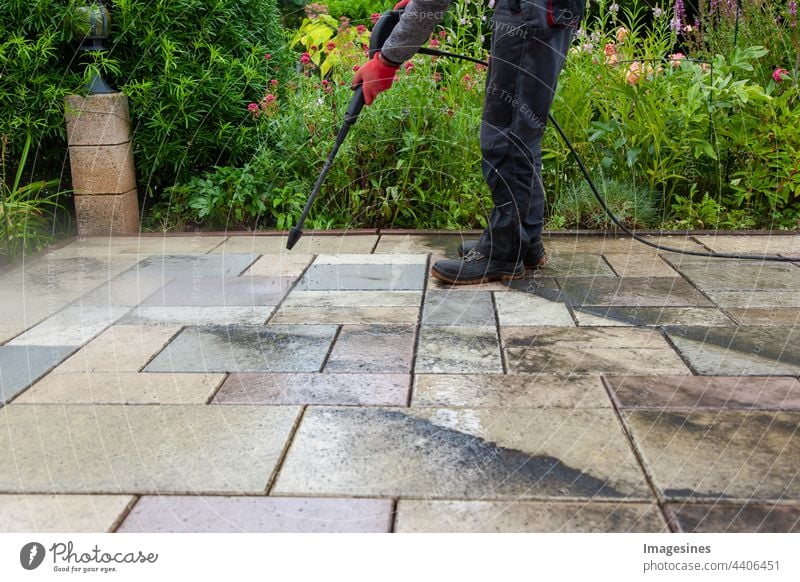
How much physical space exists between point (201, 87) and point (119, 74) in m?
0.45

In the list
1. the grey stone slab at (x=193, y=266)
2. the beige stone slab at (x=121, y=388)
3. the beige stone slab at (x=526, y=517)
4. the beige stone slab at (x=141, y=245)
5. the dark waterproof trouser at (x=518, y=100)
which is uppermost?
the dark waterproof trouser at (x=518, y=100)

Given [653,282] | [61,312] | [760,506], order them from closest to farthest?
[760,506]
[61,312]
[653,282]

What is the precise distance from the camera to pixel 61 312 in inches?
124

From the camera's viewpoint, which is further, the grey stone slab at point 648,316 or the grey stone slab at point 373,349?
the grey stone slab at point 648,316

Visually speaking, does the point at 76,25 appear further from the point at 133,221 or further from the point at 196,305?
the point at 196,305

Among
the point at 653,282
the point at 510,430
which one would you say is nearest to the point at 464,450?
the point at 510,430

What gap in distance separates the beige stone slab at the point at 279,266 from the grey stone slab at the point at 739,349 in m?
1.71

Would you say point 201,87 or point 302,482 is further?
point 201,87

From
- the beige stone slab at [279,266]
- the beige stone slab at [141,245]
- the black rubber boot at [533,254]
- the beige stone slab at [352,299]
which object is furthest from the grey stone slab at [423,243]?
the beige stone slab at [141,245]

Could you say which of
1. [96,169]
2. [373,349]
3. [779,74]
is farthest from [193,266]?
[779,74]

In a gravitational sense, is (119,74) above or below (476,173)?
above

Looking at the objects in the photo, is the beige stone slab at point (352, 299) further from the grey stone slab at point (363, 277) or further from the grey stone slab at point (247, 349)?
the grey stone slab at point (247, 349)

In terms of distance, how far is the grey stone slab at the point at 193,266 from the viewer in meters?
3.72
